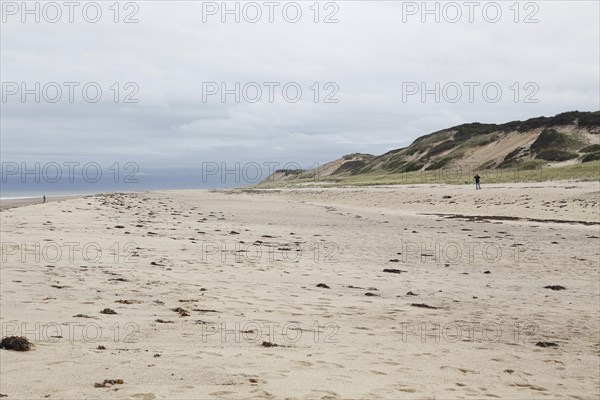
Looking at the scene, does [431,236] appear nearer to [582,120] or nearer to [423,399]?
[423,399]

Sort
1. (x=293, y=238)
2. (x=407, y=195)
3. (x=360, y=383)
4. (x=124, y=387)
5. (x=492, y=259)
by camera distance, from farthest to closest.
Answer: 1. (x=407, y=195)
2. (x=293, y=238)
3. (x=492, y=259)
4. (x=360, y=383)
5. (x=124, y=387)

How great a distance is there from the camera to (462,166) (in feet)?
270

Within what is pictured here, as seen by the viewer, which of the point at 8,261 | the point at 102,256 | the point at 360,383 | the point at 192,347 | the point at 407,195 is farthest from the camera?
the point at 407,195

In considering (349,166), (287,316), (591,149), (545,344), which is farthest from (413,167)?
(287,316)

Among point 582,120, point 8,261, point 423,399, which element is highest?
point 582,120

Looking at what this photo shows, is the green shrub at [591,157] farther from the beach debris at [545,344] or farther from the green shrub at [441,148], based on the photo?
the beach debris at [545,344]

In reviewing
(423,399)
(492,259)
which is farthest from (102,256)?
(492,259)

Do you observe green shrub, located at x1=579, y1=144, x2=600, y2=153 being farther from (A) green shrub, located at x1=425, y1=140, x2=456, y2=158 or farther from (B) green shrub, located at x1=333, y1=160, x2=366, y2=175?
(B) green shrub, located at x1=333, y1=160, x2=366, y2=175

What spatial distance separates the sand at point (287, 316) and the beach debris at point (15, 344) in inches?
4.5

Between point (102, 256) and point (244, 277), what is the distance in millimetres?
3289

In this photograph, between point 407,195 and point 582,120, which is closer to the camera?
point 407,195

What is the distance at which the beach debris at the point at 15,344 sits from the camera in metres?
6.28

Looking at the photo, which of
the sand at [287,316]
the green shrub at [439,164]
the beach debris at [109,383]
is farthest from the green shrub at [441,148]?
the beach debris at [109,383]

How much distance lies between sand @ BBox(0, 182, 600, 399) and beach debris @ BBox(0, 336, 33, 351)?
115mm
